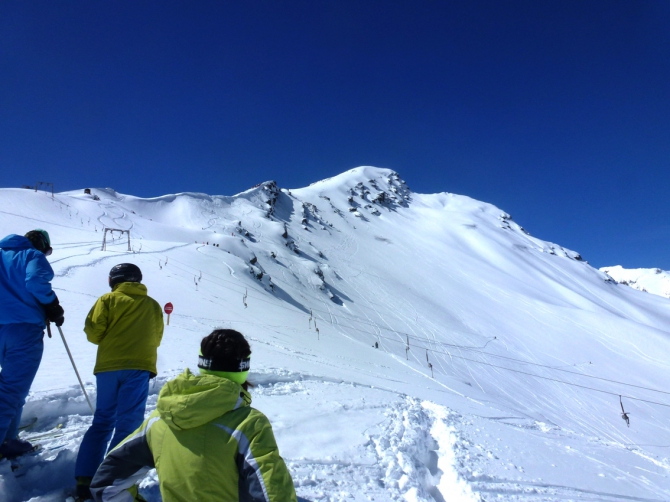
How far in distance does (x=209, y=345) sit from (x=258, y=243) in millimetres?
43555

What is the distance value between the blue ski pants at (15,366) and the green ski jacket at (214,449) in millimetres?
2386

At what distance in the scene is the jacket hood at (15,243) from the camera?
362 centimetres

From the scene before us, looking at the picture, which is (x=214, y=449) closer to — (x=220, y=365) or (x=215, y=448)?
(x=215, y=448)

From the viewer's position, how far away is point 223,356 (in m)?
2.17

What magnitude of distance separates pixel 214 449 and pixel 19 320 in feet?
9.21

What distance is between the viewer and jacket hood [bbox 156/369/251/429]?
192 centimetres

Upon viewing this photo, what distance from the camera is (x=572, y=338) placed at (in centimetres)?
3928

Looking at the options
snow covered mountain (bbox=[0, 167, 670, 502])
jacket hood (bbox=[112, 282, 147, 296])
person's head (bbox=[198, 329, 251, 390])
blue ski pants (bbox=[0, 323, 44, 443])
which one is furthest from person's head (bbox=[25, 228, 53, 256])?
person's head (bbox=[198, 329, 251, 390])

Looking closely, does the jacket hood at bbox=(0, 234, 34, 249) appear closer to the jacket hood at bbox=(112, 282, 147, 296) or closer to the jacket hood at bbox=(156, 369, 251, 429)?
the jacket hood at bbox=(112, 282, 147, 296)

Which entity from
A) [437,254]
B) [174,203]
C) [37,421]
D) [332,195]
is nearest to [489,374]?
[37,421]

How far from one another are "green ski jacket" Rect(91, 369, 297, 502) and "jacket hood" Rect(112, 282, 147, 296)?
1.81 metres

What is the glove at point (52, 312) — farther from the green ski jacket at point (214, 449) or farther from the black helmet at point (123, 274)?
the green ski jacket at point (214, 449)

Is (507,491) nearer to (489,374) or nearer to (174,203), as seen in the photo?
(489,374)

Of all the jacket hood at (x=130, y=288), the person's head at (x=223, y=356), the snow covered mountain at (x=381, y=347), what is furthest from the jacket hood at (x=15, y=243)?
the person's head at (x=223, y=356)
